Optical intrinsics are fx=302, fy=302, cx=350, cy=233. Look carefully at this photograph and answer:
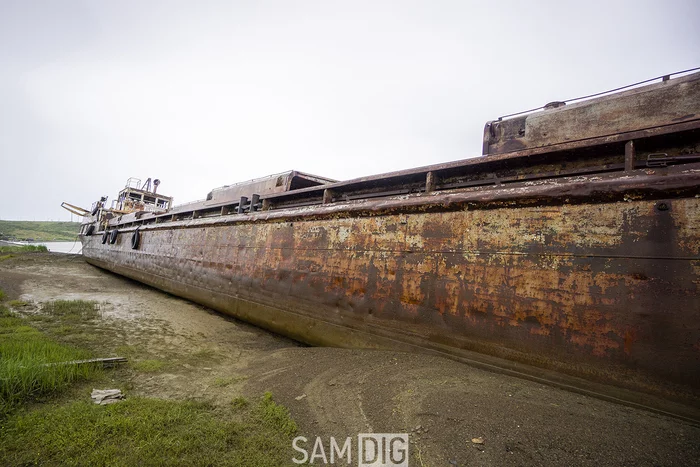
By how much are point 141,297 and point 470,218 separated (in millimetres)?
9503

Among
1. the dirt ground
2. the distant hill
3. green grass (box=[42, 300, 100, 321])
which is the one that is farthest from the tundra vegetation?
the distant hill

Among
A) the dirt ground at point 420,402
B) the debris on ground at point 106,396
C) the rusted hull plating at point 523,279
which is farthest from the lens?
the debris on ground at point 106,396

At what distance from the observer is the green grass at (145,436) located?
192 cm

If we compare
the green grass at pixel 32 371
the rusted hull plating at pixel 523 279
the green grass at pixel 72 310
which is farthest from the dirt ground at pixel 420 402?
the green grass at pixel 72 310

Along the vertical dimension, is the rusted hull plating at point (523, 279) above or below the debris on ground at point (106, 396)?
above

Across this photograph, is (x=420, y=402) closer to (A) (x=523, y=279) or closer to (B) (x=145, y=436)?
(A) (x=523, y=279)

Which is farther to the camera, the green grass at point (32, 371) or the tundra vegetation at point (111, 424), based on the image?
the green grass at point (32, 371)

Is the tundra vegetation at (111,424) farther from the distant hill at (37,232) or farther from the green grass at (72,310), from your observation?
the distant hill at (37,232)

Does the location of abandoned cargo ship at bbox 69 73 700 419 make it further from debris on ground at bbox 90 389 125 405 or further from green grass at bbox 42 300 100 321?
green grass at bbox 42 300 100 321

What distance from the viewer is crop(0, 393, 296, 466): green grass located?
192cm

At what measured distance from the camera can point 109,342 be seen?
4.52 m

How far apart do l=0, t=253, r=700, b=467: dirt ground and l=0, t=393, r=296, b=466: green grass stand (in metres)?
0.27

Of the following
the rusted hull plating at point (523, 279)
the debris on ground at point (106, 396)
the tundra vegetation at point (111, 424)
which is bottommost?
the debris on ground at point (106, 396)

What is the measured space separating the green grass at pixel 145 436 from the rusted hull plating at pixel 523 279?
189 cm
